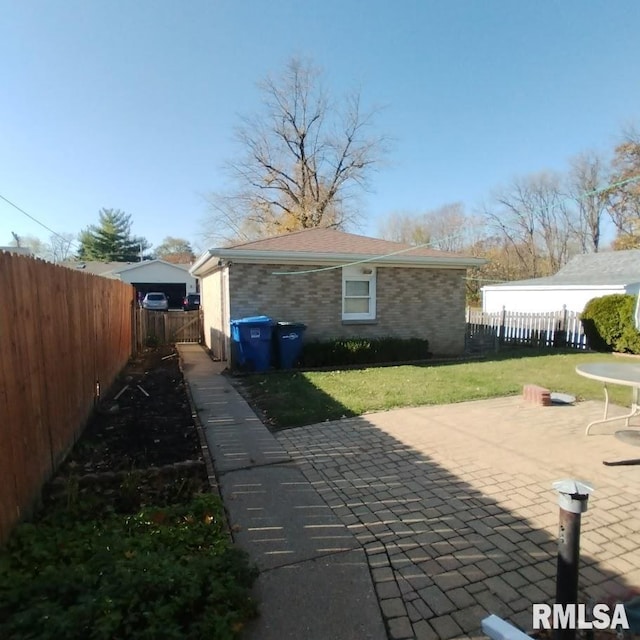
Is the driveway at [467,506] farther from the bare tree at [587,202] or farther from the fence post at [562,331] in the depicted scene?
the bare tree at [587,202]

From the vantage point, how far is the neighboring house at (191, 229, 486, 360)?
10.3 metres

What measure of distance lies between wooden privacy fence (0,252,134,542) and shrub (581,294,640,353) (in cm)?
1554

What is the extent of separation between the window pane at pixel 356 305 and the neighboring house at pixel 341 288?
0.03m

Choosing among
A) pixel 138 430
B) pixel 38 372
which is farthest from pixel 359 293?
pixel 38 372

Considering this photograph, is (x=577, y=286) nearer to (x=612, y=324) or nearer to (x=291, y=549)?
(x=612, y=324)

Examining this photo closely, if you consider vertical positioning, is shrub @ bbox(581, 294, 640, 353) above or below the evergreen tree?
below

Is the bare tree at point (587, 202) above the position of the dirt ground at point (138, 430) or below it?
above

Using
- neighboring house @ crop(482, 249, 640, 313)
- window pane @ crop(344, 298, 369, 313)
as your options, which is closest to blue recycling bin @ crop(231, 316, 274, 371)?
window pane @ crop(344, 298, 369, 313)

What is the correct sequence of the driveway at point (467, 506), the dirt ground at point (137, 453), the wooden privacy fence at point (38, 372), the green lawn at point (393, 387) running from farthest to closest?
1. the green lawn at point (393, 387)
2. the dirt ground at point (137, 453)
3. the wooden privacy fence at point (38, 372)
4. the driveway at point (467, 506)

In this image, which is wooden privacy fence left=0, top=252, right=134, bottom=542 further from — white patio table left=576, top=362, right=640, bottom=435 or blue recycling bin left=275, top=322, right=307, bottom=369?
white patio table left=576, top=362, right=640, bottom=435

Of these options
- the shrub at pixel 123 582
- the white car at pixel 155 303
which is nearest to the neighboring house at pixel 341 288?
the shrub at pixel 123 582

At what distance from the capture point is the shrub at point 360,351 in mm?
10375

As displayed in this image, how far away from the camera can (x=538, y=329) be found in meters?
16.0

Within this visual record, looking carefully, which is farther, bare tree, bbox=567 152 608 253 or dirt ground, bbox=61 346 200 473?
bare tree, bbox=567 152 608 253
